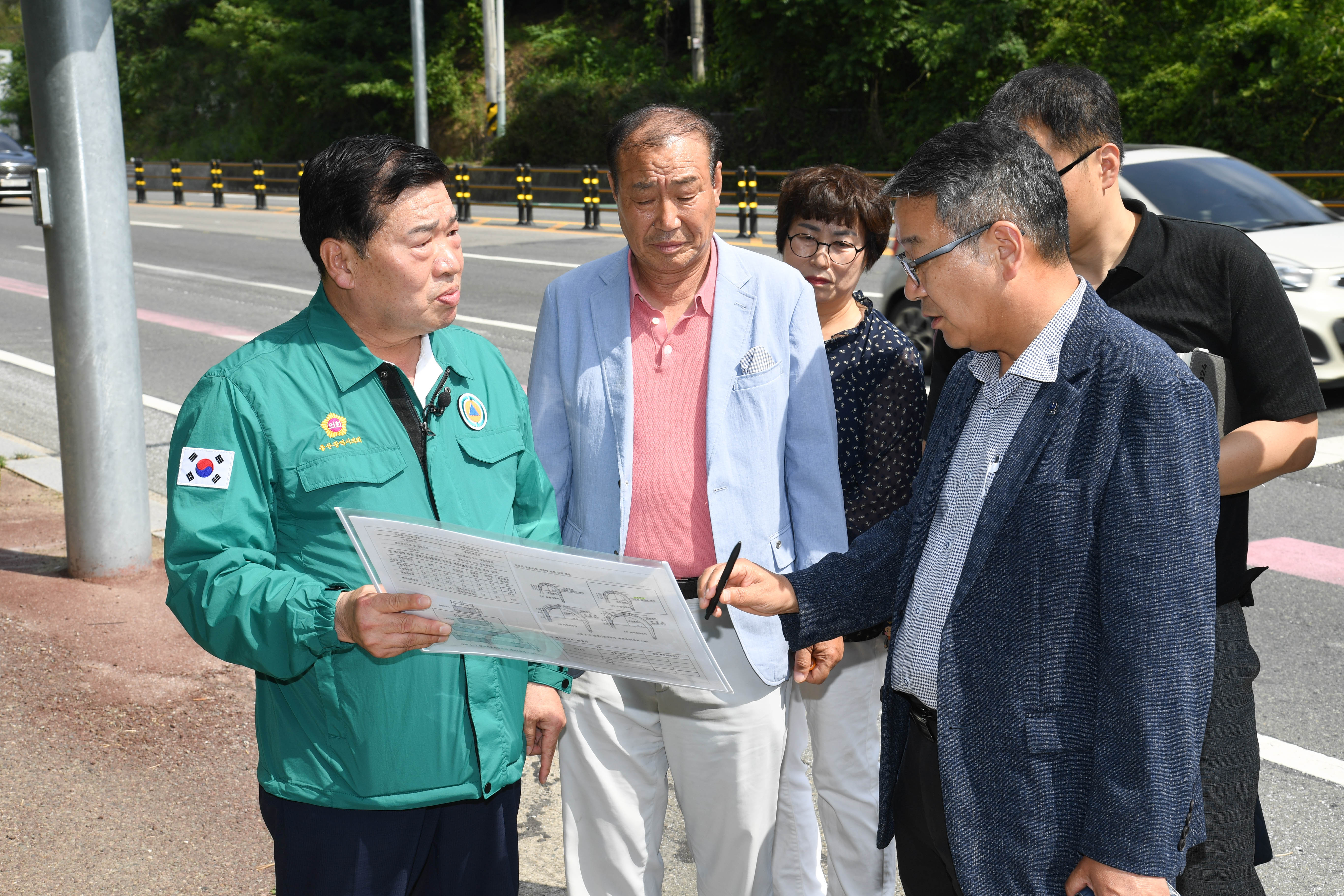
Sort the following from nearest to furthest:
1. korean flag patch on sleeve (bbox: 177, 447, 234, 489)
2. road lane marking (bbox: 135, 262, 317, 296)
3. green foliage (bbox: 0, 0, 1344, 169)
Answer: korean flag patch on sleeve (bbox: 177, 447, 234, 489), road lane marking (bbox: 135, 262, 317, 296), green foliage (bbox: 0, 0, 1344, 169)

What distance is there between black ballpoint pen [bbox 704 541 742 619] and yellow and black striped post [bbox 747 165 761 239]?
18.8 meters

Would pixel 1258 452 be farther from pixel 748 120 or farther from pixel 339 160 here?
pixel 748 120

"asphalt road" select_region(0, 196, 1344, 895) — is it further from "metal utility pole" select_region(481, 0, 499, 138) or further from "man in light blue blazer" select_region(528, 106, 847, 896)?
"metal utility pole" select_region(481, 0, 499, 138)

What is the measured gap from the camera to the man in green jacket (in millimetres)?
2113

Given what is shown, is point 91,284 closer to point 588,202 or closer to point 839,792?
point 839,792

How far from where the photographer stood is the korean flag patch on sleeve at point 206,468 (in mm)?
2135

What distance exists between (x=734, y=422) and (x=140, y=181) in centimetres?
3403

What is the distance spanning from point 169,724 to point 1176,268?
11.4 feet

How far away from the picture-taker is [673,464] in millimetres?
2793

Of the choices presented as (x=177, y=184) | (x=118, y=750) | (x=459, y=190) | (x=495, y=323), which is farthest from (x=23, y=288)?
(x=177, y=184)

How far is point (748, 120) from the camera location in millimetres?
35125

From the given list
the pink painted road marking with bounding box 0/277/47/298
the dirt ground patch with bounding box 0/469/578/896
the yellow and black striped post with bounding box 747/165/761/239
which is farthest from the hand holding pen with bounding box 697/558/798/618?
the yellow and black striped post with bounding box 747/165/761/239

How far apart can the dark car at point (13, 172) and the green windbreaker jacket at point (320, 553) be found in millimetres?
28468

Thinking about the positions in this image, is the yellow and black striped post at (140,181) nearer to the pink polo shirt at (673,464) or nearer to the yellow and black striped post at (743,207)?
the yellow and black striped post at (743,207)
